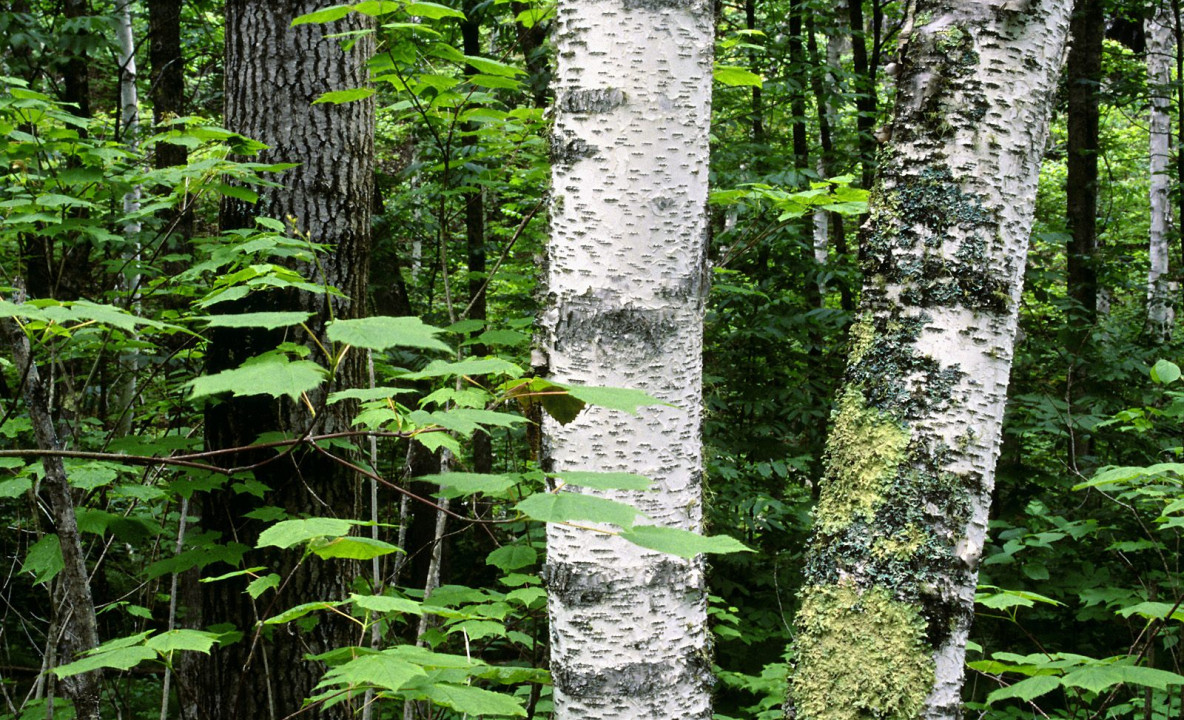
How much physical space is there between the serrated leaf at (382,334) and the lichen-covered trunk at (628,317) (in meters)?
0.66

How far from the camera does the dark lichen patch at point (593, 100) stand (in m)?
1.51

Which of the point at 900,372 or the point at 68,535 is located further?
the point at 68,535

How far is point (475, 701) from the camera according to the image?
1.26m

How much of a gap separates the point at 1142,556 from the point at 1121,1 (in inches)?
217

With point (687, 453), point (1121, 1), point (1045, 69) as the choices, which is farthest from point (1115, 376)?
point (687, 453)

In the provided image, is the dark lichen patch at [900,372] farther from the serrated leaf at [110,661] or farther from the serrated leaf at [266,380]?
the serrated leaf at [110,661]

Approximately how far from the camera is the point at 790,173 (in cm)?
476

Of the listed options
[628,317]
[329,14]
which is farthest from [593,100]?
[329,14]

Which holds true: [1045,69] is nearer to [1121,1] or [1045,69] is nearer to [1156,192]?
[1121,1]

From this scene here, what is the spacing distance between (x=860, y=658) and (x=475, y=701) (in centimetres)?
81

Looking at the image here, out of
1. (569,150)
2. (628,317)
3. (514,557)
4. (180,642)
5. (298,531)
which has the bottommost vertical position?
(514,557)

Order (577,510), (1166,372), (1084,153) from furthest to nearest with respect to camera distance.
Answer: (1084,153), (1166,372), (577,510)

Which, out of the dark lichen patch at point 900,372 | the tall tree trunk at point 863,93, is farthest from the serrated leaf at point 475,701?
the tall tree trunk at point 863,93

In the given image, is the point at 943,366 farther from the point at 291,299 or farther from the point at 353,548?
the point at 291,299
